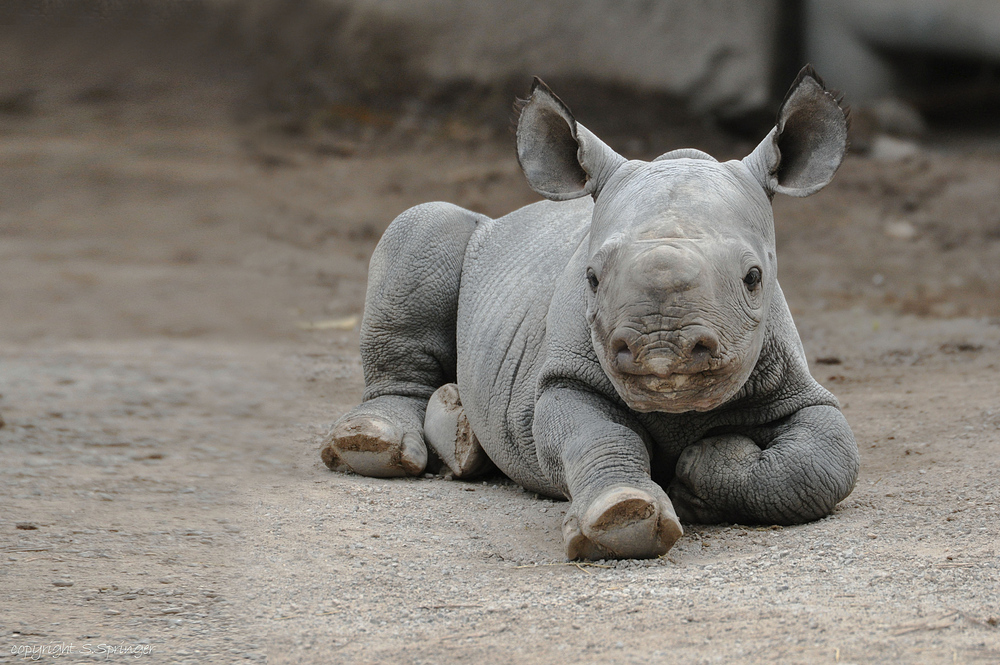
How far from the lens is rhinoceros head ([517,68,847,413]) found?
11.0 feet

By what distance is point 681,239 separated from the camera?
352 cm

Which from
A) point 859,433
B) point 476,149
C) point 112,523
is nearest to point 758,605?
point 112,523

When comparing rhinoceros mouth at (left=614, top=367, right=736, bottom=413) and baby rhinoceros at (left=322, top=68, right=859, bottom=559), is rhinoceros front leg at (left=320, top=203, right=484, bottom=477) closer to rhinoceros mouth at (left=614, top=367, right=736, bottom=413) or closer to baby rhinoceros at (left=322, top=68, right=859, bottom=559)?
baby rhinoceros at (left=322, top=68, right=859, bottom=559)

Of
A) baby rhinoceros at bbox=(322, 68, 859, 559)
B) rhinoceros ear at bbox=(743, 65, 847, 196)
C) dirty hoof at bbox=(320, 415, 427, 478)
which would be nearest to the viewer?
baby rhinoceros at bbox=(322, 68, 859, 559)

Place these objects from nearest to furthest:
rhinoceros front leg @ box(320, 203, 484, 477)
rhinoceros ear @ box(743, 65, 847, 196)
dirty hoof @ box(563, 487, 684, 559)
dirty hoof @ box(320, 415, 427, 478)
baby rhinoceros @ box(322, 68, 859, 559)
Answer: baby rhinoceros @ box(322, 68, 859, 559) < dirty hoof @ box(563, 487, 684, 559) < rhinoceros ear @ box(743, 65, 847, 196) < dirty hoof @ box(320, 415, 427, 478) < rhinoceros front leg @ box(320, 203, 484, 477)

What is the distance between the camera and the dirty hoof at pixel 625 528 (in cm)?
363

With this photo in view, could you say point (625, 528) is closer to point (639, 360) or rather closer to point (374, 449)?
point (639, 360)

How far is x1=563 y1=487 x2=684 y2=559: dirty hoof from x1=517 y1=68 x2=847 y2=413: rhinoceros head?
33 centimetres

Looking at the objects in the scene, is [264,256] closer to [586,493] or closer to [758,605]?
[586,493]

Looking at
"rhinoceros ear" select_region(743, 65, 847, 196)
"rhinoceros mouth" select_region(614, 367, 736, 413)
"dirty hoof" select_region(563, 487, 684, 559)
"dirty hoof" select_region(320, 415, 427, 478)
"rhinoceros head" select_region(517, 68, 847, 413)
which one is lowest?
"dirty hoof" select_region(320, 415, 427, 478)

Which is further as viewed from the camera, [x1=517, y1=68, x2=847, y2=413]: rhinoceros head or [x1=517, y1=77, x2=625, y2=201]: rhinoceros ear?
[x1=517, y1=77, x2=625, y2=201]: rhinoceros ear

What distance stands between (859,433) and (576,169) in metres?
2.53

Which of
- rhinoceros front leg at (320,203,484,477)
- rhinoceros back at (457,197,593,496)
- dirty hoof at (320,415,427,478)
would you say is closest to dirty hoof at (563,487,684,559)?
rhinoceros back at (457,197,593,496)

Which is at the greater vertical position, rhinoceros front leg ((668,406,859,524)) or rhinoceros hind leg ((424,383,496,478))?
rhinoceros front leg ((668,406,859,524))
